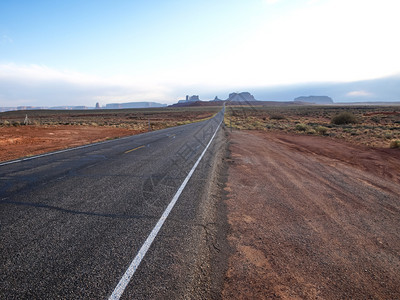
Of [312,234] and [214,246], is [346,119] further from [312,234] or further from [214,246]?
[214,246]

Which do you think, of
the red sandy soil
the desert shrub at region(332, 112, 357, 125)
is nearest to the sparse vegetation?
the desert shrub at region(332, 112, 357, 125)

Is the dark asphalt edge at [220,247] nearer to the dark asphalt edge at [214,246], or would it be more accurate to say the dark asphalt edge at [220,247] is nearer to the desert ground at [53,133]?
the dark asphalt edge at [214,246]

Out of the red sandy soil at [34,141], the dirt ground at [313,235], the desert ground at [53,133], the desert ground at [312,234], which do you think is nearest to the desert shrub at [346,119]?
the desert ground at [53,133]

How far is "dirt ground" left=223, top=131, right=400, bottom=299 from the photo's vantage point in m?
2.75

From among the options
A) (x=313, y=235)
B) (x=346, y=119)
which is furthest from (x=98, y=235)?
(x=346, y=119)

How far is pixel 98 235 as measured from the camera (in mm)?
3477

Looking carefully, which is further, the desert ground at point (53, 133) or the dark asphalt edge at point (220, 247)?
the desert ground at point (53, 133)

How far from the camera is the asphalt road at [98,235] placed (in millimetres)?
2537

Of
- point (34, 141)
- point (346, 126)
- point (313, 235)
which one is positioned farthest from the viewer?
point (346, 126)

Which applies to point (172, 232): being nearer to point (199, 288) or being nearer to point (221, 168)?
point (199, 288)

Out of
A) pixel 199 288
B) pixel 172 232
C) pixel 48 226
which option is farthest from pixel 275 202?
pixel 48 226

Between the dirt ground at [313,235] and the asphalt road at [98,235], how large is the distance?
2.13 ft

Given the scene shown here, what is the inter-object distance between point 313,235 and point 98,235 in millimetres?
3578

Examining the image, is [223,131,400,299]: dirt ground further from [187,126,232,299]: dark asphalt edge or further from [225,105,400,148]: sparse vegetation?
[225,105,400,148]: sparse vegetation
